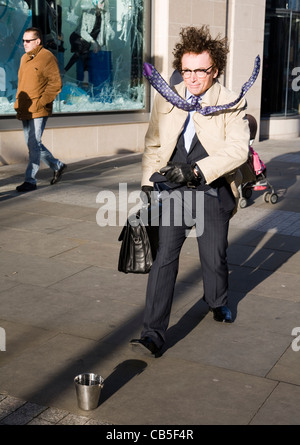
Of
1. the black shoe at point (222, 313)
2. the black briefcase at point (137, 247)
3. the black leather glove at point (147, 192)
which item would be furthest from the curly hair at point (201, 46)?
the black shoe at point (222, 313)

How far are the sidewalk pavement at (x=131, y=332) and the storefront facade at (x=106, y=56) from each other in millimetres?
4466

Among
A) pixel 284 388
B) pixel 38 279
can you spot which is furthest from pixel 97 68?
pixel 284 388

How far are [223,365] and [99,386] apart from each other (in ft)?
3.17

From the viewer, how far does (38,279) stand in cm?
598

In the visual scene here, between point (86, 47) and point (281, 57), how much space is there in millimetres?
6958

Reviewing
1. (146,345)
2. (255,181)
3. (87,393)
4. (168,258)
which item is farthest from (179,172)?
(255,181)

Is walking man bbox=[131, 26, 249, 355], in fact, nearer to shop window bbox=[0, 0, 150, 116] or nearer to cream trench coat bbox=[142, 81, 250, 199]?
cream trench coat bbox=[142, 81, 250, 199]

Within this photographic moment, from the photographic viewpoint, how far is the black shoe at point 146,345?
4.42m

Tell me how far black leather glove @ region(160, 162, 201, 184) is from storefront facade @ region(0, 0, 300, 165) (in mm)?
7782

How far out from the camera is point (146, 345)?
14.5 feet

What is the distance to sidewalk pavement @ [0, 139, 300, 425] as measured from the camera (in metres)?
3.81

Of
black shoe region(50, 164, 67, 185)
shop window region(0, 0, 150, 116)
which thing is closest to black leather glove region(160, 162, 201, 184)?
black shoe region(50, 164, 67, 185)

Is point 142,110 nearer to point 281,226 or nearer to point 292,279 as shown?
point 281,226
